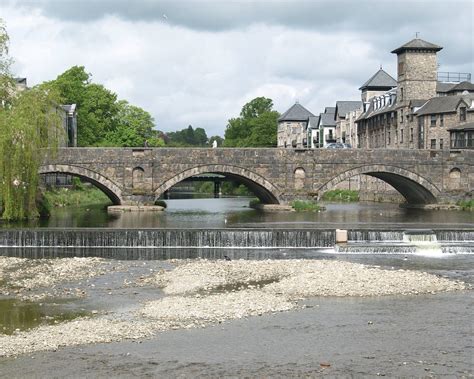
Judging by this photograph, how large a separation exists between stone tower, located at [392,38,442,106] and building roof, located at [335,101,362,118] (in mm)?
30370

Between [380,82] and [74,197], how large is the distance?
50.6 meters

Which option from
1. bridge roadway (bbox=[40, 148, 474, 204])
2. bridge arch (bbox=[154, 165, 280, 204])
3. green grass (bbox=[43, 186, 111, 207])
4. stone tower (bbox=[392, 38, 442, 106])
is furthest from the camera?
stone tower (bbox=[392, 38, 442, 106])

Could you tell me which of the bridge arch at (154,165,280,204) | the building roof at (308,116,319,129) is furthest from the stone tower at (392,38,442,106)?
the building roof at (308,116,319,129)

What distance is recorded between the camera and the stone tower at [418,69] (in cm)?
8550

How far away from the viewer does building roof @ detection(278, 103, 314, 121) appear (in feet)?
447

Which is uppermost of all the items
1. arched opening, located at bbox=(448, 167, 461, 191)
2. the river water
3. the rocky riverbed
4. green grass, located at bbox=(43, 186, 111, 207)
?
arched opening, located at bbox=(448, 167, 461, 191)

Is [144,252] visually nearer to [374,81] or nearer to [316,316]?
[316,316]

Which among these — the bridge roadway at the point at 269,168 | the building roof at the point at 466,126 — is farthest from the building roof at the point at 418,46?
the bridge roadway at the point at 269,168

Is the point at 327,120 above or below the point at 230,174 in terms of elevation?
above

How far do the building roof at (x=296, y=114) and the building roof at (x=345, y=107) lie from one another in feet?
61.4

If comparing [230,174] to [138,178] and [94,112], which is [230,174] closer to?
[138,178]

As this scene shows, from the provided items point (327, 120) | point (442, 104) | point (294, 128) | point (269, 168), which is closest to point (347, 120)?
point (327, 120)

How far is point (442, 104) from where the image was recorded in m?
81.1

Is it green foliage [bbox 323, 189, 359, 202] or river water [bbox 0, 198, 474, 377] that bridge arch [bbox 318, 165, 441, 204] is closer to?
green foliage [bbox 323, 189, 359, 202]
